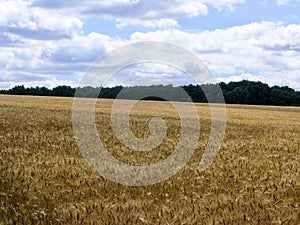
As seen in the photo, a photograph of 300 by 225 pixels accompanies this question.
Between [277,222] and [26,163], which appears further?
[26,163]

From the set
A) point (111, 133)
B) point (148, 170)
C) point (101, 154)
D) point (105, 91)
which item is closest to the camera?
point (148, 170)

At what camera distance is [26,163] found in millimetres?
10812

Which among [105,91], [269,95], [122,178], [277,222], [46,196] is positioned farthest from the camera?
[269,95]

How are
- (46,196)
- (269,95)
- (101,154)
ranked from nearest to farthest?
(46,196), (101,154), (269,95)

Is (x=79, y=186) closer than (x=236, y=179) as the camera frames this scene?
Yes

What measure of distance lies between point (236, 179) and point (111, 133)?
30.9 ft

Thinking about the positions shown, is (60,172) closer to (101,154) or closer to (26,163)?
(26,163)

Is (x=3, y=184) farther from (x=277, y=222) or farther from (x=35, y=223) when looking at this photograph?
(x=277, y=222)

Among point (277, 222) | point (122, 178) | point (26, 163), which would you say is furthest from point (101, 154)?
point (277, 222)

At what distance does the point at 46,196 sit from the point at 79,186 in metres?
0.84

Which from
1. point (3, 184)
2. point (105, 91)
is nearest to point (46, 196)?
point (3, 184)

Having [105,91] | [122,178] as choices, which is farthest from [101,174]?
[105,91]

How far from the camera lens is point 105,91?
8394cm

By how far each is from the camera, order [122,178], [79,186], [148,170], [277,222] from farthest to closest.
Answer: [148,170], [122,178], [79,186], [277,222]
